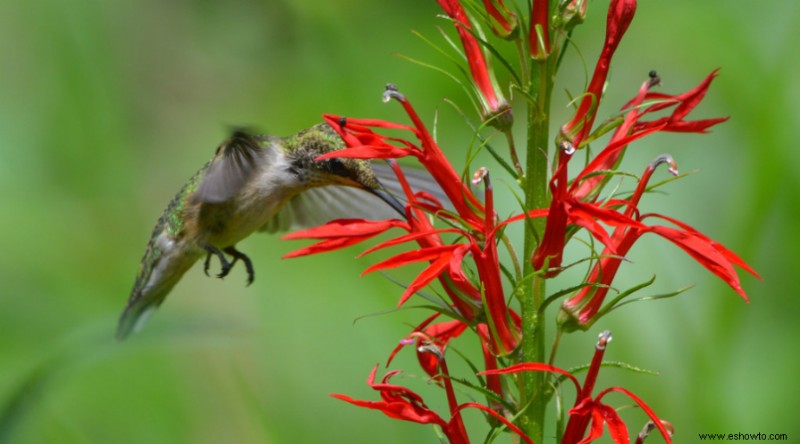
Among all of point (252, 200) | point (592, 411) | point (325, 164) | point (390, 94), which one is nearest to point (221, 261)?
point (252, 200)

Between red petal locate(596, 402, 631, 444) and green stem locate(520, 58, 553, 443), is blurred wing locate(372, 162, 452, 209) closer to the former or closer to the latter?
green stem locate(520, 58, 553, 443)

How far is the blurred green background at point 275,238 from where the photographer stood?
7.32 ft

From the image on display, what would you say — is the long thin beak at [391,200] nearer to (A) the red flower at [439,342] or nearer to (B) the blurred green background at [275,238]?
(A) the red flower at [439,342]

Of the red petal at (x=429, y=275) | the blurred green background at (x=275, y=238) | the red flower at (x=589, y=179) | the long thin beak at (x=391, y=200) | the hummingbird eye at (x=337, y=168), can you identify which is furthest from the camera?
the blurred green background at (x=275, y=238)

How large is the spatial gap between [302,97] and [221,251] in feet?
4.36

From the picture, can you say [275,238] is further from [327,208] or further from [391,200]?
[391,200]

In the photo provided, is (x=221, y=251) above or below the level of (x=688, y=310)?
above

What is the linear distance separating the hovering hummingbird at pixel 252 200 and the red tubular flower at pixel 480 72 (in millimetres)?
209

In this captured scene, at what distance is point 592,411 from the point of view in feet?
3.42

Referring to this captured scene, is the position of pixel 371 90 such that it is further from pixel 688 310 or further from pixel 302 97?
pixel 688 310

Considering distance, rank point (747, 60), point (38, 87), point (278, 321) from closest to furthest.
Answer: point (747, 60) → point (278, 321) → point (38, 87)

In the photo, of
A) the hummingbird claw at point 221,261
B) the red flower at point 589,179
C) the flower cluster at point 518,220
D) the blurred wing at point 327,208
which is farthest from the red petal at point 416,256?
the hummingbird claw at point 221,261

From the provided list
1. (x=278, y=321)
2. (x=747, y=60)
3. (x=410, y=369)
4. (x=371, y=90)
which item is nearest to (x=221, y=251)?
(x=410, y=369)

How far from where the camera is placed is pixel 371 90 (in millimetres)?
2879
